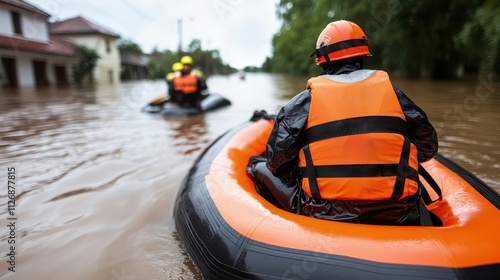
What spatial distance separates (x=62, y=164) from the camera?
4074 mm

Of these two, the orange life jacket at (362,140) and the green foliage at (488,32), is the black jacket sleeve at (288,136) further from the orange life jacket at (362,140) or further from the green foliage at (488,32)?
the green foliage at (488,32)

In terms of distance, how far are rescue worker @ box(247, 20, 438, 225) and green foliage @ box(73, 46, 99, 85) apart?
24.3 metres

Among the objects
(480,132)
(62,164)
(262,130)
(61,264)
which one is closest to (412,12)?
(480,132)

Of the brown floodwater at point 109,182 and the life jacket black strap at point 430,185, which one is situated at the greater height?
the life jacket black strap at point 430,185

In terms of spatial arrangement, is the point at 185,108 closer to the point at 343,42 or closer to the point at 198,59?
the point at 343,42

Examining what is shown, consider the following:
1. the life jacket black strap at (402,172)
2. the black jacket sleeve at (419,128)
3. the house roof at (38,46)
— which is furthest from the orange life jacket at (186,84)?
the house roof at (38,46)

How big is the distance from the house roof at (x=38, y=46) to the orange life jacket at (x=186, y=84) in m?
11.9


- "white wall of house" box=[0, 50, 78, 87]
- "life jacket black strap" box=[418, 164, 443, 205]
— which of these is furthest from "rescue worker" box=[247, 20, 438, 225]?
"white wall of house" box=[0, 50, 78, 87]

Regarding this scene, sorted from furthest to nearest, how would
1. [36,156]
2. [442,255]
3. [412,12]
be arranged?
1. [412,12]
2. [36,156]
3. [442,255]

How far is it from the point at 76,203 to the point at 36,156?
1.78 m

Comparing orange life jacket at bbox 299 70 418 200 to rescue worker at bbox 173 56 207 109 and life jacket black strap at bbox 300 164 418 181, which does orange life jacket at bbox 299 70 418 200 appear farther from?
rescue worker at bbox 173 56 207 109

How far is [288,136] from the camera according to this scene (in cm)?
179

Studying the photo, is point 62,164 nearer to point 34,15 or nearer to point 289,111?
point 289,111

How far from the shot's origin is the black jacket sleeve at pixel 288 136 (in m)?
1.76
